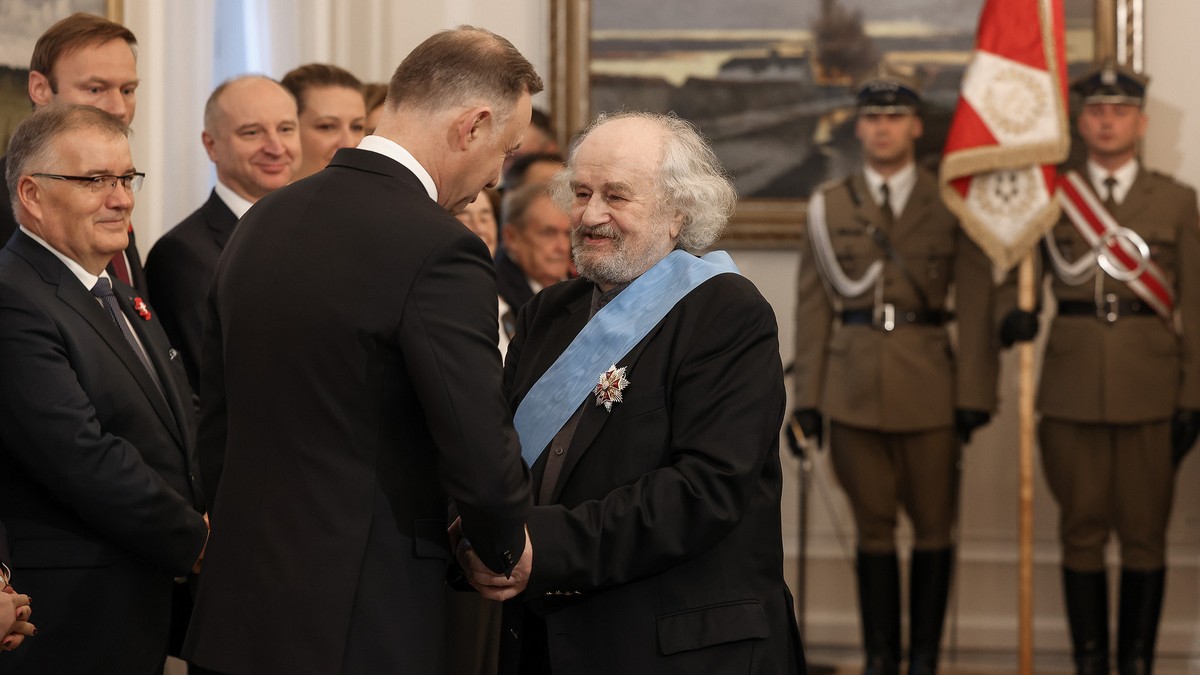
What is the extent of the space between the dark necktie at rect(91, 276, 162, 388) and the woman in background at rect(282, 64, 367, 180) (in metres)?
1.40

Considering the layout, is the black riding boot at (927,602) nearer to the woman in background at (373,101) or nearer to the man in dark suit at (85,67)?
the woman in background at (373,101)

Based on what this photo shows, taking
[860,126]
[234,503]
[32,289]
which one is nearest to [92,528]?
[32,289]

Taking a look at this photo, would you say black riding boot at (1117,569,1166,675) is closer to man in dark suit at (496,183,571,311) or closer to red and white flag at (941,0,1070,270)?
red and white flag at (941,0,1070,270)

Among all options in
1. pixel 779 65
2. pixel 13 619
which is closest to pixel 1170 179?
pixel 779 65

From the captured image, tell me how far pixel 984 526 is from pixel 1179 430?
1022 millimetres

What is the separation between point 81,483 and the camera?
2.47m

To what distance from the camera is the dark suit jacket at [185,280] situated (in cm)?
321

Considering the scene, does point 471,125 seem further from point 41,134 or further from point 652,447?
point 41,134

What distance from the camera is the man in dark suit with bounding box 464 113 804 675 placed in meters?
2.16

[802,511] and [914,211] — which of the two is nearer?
[914,211]

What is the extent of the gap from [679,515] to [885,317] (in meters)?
3.18

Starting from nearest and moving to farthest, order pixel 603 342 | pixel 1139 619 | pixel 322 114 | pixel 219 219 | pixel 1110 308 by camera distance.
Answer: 1. pixel 603 342
2. pixel 219 219
3. pixel 322 114
4. pixel 1139 619
5. pixel 1110 308

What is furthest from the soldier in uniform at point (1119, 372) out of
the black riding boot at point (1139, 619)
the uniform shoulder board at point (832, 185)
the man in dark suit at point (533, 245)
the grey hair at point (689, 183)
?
the grey hair at point (689, 183)

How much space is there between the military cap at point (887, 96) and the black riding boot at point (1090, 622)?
5.80ft
